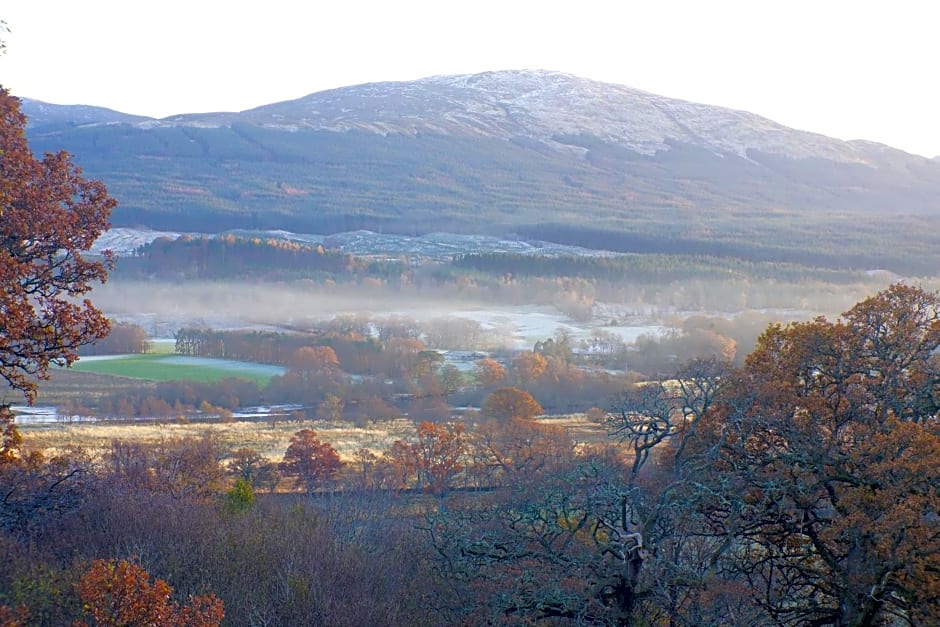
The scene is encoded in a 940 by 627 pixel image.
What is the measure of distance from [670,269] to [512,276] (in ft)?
52.3

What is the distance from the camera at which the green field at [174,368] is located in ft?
216

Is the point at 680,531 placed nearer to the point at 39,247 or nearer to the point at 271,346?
the point at 39,247

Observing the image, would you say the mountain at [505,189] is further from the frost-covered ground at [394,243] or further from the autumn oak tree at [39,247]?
the autumn oak tree at [39,247]

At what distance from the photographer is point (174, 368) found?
225 feet

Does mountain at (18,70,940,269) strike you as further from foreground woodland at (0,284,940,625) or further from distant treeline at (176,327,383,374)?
foreground woodland at (0,284,940,625)

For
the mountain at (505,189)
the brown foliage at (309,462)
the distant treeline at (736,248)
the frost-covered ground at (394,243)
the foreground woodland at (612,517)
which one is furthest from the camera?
the mountain at (505,189)

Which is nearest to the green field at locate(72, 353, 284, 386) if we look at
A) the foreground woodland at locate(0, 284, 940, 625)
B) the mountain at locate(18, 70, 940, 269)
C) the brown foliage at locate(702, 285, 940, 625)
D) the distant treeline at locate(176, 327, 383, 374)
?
the distant treeline at locate(176, 327, 383, 374)

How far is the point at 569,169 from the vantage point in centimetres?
18450

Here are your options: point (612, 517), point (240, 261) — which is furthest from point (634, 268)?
point (612, 517)

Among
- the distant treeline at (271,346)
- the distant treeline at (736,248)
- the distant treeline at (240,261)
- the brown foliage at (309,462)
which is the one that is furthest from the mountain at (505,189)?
the brown foliage at (309,462)

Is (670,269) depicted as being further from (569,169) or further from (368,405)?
(569,169)

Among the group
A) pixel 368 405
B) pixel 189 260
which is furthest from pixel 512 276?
pixel 368 405

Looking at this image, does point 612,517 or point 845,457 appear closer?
point 845,457

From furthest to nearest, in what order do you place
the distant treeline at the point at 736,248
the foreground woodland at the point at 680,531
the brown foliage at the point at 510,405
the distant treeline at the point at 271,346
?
the distant treeline at the point at 736,248
the distant treeline at the point at 271,346
the brown foliage at the point at 510,405
the foreground woodland at the point at 680,531
